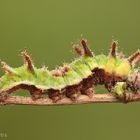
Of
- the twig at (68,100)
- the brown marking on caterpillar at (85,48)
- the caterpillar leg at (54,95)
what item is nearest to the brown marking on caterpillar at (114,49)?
the brown marking on caterpillar at (85,48)

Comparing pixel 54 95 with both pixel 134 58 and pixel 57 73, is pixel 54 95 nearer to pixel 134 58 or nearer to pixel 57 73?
pixel 57 73

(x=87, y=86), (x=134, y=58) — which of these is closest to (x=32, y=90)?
(x=87, y=86)

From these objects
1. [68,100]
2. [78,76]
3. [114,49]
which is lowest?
[68,100]

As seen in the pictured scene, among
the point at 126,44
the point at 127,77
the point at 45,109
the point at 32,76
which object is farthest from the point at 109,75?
the point at 45,109

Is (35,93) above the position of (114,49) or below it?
below

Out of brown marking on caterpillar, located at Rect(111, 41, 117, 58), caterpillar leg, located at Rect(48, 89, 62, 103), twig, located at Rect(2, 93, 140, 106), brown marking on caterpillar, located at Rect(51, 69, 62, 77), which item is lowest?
twig, located at Rect(2, 93, 140, 106)

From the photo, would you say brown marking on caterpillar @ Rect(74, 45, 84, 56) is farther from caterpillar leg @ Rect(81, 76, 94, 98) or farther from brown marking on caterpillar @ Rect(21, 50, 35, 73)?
brown marking on caterpillar @ Rect(21, 50, 35, 73)

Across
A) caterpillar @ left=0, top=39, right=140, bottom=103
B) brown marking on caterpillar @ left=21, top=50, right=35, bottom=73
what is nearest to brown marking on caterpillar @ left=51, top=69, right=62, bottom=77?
caterpillar @ left=0, top=39, right=140, bottom=103
